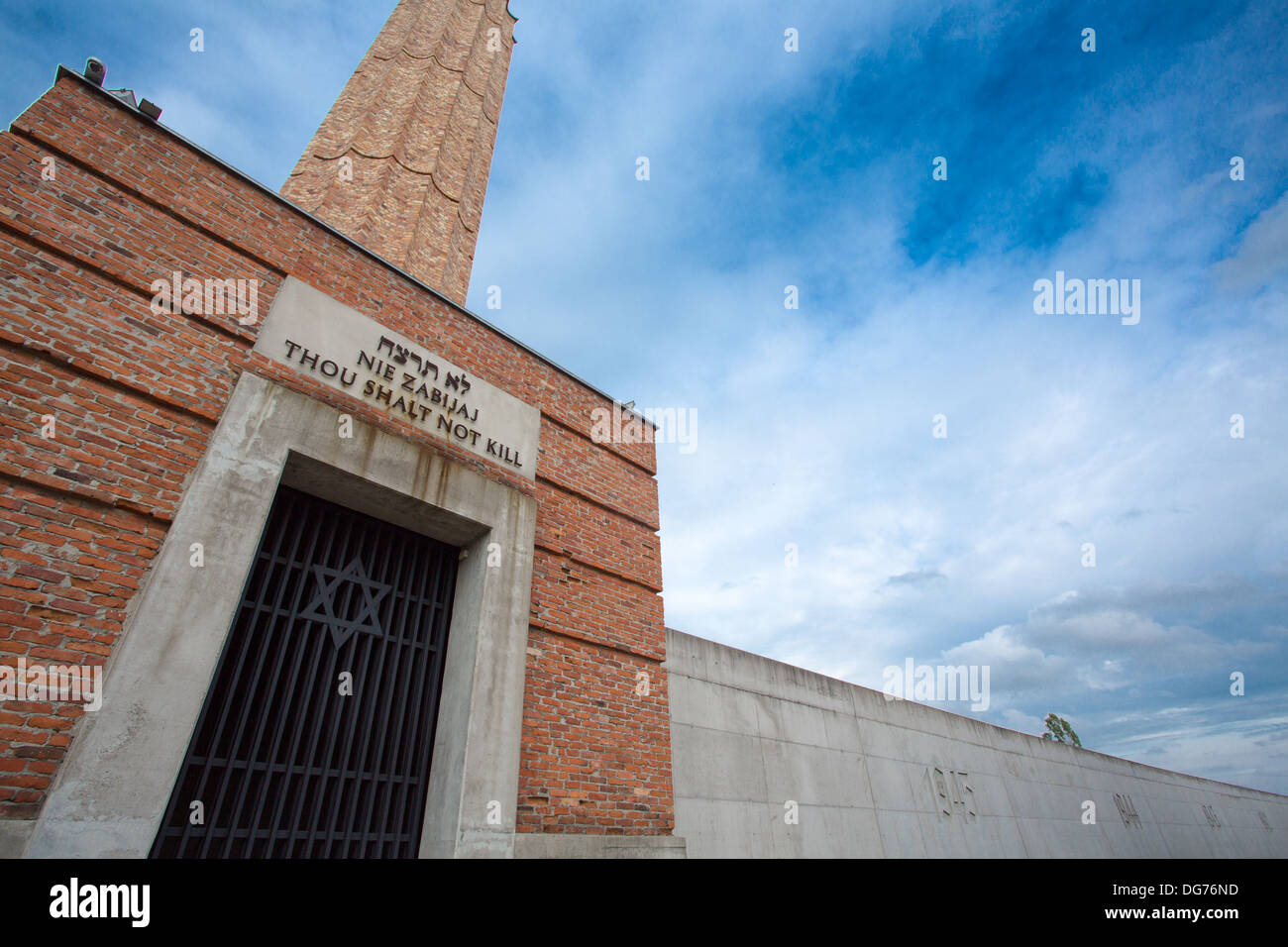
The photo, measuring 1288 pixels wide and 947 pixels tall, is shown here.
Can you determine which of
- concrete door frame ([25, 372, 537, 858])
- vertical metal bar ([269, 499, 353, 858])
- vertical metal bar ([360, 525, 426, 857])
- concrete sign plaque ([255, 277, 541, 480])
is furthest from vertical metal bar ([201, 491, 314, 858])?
concrete sign plaque ([255, 277, 541, 480])

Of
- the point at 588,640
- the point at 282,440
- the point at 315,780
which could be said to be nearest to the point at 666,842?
the point at 588,640

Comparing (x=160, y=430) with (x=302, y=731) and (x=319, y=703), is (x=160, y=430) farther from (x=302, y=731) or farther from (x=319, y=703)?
(x=302, y=731)

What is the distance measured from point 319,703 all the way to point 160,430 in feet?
7.26

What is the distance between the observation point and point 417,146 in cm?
1044

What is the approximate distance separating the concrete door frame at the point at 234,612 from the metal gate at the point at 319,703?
8.6 inches

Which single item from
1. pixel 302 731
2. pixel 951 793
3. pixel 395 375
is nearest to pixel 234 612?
pixel 302 731

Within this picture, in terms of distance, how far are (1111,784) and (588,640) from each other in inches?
752

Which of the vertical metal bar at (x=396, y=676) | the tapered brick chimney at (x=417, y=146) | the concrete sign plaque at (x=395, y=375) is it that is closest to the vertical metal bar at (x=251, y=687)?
the vertical metal bar at (x=396, y=676)

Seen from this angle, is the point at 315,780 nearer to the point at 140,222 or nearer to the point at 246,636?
the point at 246,636

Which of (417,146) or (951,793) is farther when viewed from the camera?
(951,793)

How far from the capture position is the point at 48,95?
4.22 m

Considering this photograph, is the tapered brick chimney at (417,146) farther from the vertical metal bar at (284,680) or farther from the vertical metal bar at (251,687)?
the vertical metal bar at (284,680)

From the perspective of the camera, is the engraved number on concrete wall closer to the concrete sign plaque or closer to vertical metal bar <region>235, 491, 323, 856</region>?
the concrete sign plaque

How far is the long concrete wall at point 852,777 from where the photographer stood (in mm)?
7883
